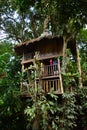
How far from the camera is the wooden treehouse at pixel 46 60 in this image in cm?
1242

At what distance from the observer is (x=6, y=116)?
44.7 feet

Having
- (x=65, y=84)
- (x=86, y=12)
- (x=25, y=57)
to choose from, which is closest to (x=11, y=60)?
(x=25, y=57)

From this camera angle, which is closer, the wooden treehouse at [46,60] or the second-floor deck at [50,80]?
the second-floor deck at [50,80]

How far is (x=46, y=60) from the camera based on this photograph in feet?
46.4

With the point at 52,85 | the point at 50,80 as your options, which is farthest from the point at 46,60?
the point at 52,85

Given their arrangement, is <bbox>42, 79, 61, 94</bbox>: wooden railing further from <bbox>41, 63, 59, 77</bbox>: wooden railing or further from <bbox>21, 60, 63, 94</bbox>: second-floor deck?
<bbox>41, 63, 59, 77</bbox>: wooden railing

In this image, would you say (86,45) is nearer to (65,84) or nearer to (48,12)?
(65,84)

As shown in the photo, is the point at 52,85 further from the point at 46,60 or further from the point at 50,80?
the point at 46,60

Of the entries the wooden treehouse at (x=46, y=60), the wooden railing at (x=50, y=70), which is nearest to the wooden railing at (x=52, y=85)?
the wooden treehouse at (x=46, y=60)

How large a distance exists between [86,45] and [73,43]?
4707mm

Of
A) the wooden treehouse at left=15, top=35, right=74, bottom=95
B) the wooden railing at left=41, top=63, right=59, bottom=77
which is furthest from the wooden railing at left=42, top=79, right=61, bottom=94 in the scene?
the wooden railing at left=41, top=63, right=59, bottom=77

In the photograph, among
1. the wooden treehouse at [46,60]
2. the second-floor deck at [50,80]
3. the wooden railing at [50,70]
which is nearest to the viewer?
the second-floor deck at [50,80]

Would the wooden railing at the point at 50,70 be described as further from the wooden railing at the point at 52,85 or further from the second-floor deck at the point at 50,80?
the wooden railing at the point at 52,85

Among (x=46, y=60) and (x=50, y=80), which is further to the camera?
(x=46, y=60)
